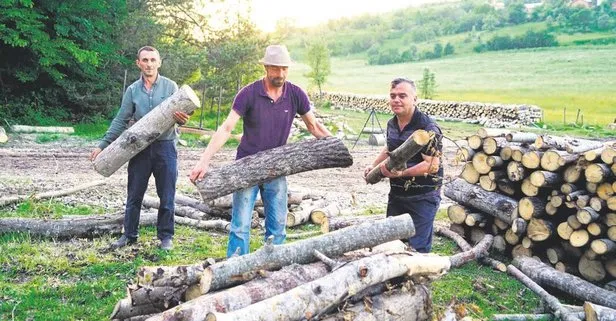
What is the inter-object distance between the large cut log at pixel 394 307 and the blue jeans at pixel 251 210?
1.52 meters

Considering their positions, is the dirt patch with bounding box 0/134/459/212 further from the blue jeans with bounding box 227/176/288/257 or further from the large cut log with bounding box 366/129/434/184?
the large cut log with bounding box 366/129/434/184

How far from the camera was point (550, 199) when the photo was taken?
6.84 metres

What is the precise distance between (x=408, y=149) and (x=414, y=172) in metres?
0.31

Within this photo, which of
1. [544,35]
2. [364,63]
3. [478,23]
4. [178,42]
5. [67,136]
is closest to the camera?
[67,136]

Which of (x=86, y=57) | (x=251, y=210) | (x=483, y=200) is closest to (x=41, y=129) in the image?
(x=86, y=57)

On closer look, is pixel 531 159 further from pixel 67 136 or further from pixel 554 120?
pixel 554 120

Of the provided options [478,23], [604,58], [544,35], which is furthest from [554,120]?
[478,23]

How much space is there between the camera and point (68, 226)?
718 cm

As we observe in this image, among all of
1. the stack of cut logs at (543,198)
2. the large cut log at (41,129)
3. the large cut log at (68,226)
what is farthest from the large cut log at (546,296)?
the large cut log at (41,129)

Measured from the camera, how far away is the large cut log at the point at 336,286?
374 centimetres

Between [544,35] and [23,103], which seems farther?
[544,35]

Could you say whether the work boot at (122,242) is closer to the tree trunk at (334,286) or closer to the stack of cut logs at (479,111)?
the tree trunk at (334,286)

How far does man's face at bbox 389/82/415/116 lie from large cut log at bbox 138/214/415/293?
97cm

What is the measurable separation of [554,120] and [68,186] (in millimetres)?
26660
